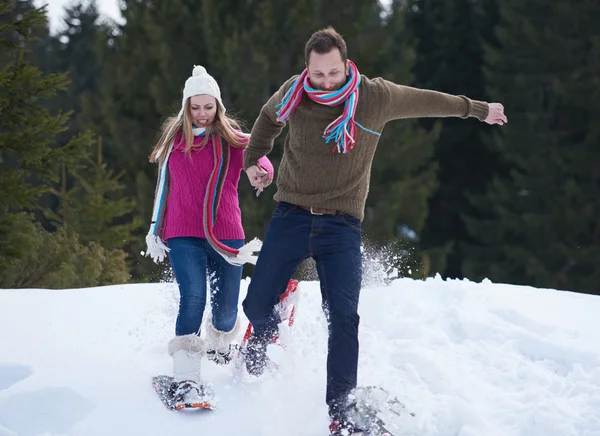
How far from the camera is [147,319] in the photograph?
502 cm

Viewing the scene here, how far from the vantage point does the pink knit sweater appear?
4.02m

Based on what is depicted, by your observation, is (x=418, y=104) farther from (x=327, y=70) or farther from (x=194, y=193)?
(x=194, y=193)

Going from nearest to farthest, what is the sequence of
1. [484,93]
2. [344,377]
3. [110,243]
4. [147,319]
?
[344,377] → [147,319] → [110,243] → [484,93]

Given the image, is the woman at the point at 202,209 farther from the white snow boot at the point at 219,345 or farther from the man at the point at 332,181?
the man at the point at 332,181

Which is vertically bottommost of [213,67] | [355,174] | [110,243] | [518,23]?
[110,243]

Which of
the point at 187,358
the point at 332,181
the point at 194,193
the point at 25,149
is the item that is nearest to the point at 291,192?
the point at 332,181

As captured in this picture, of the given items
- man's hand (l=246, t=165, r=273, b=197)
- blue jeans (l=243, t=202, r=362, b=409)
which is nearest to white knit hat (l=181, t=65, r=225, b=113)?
man's hand (l=246, t=165, r=273, b=197)

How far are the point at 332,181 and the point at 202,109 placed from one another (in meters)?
0.99

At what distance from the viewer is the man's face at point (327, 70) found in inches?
134

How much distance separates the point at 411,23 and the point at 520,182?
5.67m

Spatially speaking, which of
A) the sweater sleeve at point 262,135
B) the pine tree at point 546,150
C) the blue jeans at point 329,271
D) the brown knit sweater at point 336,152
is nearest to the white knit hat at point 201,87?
the sweater sleeve at point 262,135

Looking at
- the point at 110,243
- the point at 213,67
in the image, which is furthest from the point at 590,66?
the point at 110,243

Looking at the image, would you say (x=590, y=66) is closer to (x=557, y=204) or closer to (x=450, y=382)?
(x=557, y=204)

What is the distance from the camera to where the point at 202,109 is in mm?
4137
